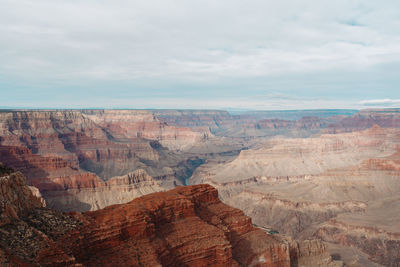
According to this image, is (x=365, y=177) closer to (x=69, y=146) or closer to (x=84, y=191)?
(x=84, y=191)

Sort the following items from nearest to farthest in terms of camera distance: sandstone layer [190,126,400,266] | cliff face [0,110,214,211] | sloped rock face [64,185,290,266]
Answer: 1. sloped rock face [64,185,290,266]
2. sandstone layer [190,126,400,266]
3. cliff face [0,110,214,211]

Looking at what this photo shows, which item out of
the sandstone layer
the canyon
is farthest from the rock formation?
the sandstone layer

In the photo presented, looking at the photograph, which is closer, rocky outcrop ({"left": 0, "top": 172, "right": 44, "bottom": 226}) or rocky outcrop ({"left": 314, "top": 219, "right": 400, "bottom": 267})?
rocky outcrop ({"left": 0, "top": 172, "right": 44, "bottom": 226})

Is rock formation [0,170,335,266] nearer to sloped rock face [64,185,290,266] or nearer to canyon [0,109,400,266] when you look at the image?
sloped rock face [64,185,290,266]

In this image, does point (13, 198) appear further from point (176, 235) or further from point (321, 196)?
point (321, 196)

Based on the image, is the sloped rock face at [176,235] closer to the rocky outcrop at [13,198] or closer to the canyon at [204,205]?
the canyon at [204,205]

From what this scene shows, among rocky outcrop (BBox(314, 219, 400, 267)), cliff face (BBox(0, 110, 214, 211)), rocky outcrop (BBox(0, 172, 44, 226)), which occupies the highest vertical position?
rocky outcrop (BBox(0, 172, 44, 226))

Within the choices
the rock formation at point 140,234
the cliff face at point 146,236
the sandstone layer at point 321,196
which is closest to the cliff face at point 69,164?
the sandstone layer at point 321,196

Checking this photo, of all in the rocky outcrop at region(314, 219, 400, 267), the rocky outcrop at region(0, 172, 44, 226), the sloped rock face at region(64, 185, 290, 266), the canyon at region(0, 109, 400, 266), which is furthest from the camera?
the rocky outcrop at region(314, 219, 400, 267)
